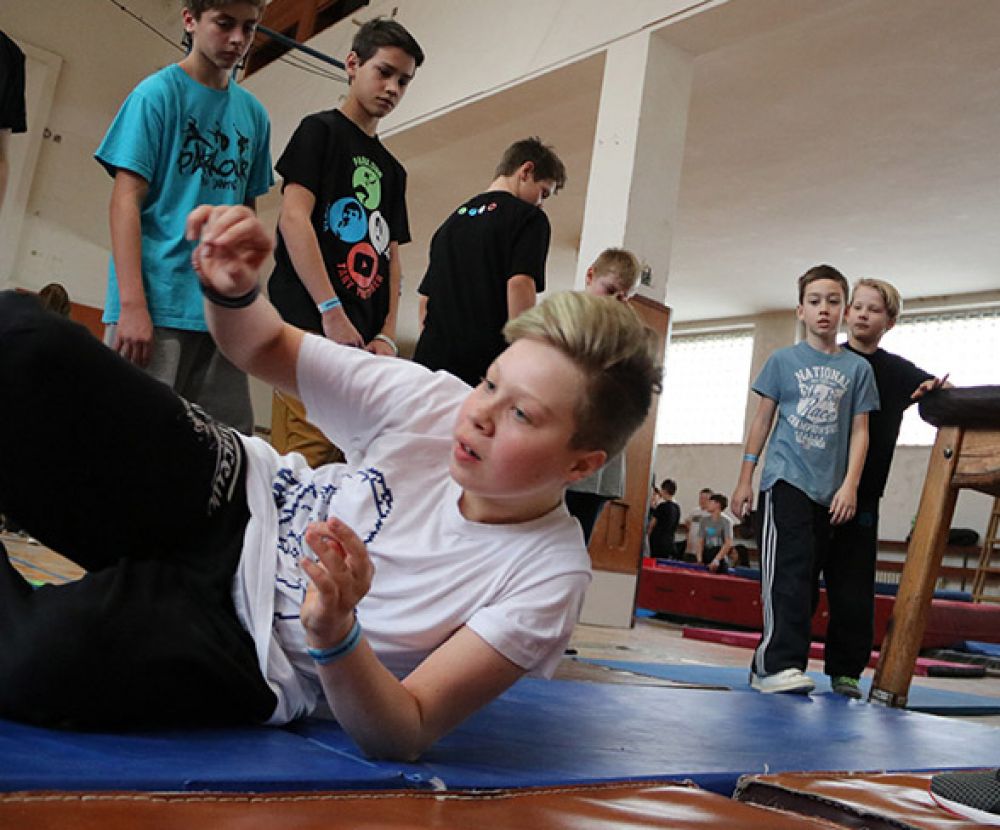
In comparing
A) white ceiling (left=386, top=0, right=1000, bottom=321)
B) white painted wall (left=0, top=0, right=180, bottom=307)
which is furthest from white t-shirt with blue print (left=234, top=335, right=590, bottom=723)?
white painted wall (left=0, top=0, right=180, bottom=307)

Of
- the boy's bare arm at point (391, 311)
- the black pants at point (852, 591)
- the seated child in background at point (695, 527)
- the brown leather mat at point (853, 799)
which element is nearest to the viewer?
the brown leather mat at point (853, 799)

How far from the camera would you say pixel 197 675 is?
126 cm

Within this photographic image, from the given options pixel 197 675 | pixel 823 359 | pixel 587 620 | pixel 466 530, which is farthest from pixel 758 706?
pixel 587 620

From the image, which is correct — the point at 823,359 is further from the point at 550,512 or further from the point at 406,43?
the point at 550,512

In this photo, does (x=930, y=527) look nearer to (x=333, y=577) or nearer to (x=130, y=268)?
(x=130, y=268)

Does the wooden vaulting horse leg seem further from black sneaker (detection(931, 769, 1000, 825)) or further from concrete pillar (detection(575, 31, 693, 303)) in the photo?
concrete pillar (detection(575, 31, 693, 303))

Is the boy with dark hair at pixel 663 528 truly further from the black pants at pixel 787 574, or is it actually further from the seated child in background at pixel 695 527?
the black pants at pixel 787 574

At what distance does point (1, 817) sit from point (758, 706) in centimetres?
209

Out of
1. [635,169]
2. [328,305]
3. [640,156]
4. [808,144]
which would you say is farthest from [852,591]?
Result: [808,144]

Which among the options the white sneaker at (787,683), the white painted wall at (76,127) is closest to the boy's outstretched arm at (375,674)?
the white sneaker at (787,683)

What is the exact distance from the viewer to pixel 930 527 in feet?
10.1

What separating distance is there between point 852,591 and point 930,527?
39 cm

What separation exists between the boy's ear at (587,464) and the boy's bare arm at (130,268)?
1113 mm

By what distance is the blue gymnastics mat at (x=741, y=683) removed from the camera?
322 cm
